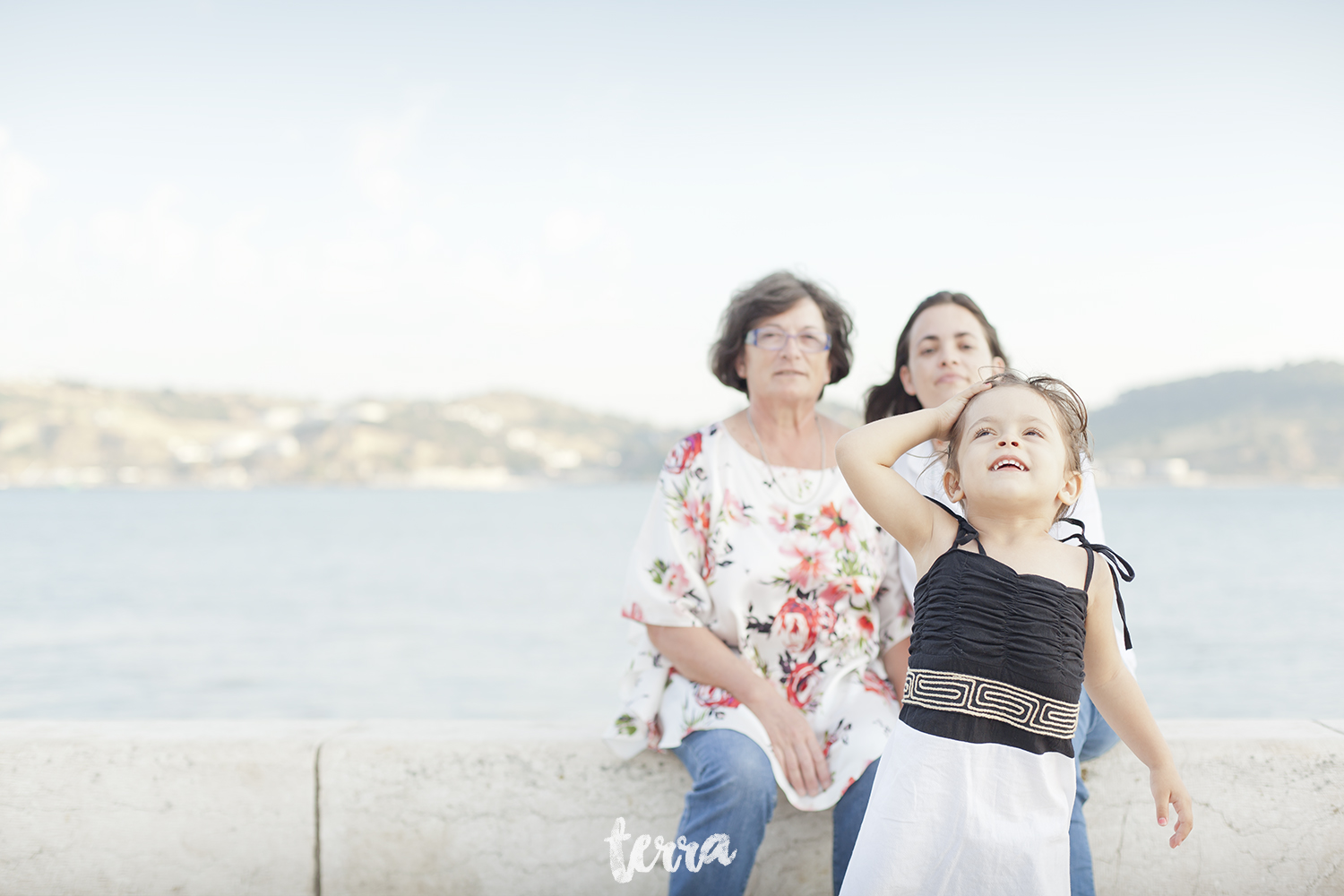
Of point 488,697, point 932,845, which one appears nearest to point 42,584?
point 488,697

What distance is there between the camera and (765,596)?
2434mm

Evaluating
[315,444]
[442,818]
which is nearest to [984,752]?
[442,818]

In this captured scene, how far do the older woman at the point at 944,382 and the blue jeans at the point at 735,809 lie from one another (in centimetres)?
49

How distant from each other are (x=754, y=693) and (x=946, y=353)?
3.52 ft

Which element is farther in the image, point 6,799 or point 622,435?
point 622,435

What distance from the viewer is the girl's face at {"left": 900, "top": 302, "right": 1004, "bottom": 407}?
2.58m

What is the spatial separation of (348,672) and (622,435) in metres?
59.4

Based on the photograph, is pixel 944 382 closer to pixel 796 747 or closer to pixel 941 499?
pixel 941 499

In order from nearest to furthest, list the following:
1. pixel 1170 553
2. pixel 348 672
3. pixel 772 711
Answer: pixel 772 711
pixel 348 672
pixel 1170 553

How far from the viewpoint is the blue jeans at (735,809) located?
2.09 meters

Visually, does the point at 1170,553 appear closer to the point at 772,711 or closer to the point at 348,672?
the point at 348,672

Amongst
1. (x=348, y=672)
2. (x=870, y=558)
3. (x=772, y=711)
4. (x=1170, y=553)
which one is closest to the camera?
(x=772, y=711)

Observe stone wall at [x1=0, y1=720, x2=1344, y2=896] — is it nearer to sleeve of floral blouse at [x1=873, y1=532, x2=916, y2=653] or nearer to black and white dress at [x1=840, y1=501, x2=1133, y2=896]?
sleeve of floral blouse at [x1=873, y1=532, x2=916, y2=653]

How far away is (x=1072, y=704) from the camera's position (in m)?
1.66
